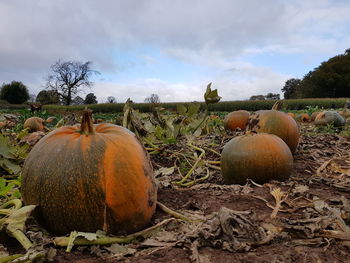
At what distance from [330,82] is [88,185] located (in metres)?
61.7

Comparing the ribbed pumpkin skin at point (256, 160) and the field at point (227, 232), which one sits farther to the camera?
the ribbed pumpkin skin at point (256, 160)

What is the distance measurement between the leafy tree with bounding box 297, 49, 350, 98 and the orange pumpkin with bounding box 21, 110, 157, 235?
200 ft

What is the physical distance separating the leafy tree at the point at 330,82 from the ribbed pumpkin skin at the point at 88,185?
60.9 meters

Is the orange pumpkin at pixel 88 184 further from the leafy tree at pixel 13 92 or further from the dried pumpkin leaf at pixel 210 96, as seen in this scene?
the leafy tree at pixel 13 92

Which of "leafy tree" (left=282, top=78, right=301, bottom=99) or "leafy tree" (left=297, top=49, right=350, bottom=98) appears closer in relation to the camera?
"leafy tree" (left=297, top=49, right=350, bottom=98)

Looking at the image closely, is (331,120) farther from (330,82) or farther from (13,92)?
(330,82)

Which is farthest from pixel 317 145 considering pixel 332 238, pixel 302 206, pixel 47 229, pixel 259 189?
pixel 47 229

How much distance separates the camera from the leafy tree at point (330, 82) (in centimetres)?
5788

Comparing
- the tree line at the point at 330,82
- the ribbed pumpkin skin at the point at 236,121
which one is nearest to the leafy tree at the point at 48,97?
the tree line at the point at 330,82

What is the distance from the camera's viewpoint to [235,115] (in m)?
7.97

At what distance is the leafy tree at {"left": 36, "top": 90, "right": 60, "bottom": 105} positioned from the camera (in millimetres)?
59162

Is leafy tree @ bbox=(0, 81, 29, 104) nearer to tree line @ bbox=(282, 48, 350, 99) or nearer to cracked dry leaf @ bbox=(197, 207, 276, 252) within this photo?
tree line @ bbox=(282, 48, 350, 99)

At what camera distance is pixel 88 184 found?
1.86m

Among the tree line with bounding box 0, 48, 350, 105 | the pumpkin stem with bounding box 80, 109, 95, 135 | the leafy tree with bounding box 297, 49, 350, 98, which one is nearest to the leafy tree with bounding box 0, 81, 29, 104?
the tree line with bounding box 0, 48, 350, 105
